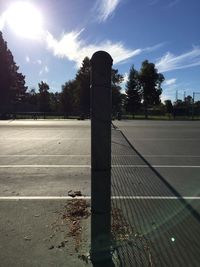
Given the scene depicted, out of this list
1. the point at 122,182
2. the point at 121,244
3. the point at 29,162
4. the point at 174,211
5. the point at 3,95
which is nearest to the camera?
the point at 121,244

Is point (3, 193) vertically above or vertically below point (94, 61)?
below

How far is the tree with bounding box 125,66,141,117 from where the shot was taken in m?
91.2

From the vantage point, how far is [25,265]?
4883 mm

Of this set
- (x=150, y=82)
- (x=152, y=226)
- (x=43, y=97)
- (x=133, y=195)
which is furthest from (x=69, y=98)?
(x=152, y=226)

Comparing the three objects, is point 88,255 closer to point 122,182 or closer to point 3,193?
point 3,193

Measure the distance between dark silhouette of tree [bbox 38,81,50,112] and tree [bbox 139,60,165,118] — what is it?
93.3ft

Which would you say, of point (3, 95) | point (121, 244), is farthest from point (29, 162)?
point (3, 95)

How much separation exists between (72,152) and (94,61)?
12102 mm

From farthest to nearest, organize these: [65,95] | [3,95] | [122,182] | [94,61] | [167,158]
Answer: [65,95]
[3,95]
[167,158]
[122,182]
[94,61]

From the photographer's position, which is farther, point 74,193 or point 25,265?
point 74,193

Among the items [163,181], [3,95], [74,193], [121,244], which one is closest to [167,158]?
[163,181]

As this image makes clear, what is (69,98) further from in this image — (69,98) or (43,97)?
(43,97)

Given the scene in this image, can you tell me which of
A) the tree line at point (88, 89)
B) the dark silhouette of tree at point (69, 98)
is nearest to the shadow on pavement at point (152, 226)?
the tree line at point (88, 89)

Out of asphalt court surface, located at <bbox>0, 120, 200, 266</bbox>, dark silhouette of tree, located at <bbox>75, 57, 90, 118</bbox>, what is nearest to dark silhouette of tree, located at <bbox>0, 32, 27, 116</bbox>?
dark silhouette of tree, located at <bbox>75, 57, 90, 118</bbox>
